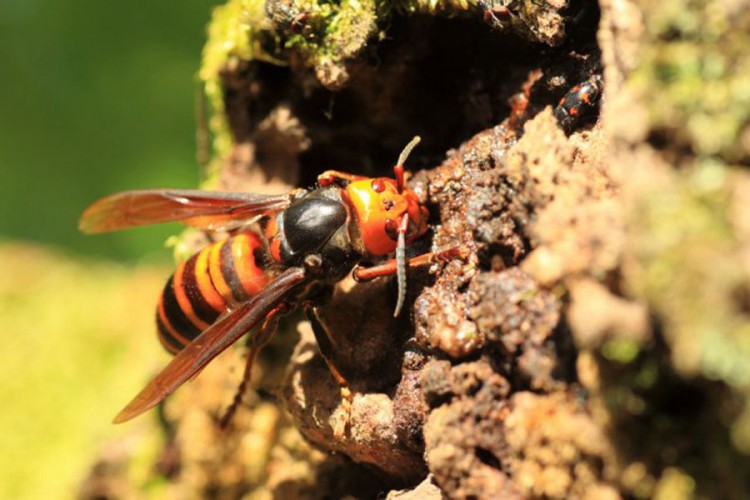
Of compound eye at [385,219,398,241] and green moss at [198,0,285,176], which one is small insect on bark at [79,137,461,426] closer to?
compound eye at [385,219,398,241]

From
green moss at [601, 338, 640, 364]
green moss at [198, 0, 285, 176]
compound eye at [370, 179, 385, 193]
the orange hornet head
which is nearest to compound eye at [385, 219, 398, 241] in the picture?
the orange hornet head

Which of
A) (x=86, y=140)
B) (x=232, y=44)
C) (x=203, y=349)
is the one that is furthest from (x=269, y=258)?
(x=86, y=140)

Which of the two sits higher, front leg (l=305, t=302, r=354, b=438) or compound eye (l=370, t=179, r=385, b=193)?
compound eye (l=370, t=179, r=385, b=193)

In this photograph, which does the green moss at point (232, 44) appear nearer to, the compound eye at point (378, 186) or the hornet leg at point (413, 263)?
the compound eye at point (378, 186)

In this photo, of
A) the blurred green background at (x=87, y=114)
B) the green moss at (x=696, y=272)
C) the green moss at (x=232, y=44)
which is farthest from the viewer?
the blurred green background at (x=87, y=114)

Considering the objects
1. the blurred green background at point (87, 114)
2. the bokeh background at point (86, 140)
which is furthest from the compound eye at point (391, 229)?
the blurred green background at point (87, 114)

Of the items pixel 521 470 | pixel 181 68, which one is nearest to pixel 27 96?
pixel 181 68
